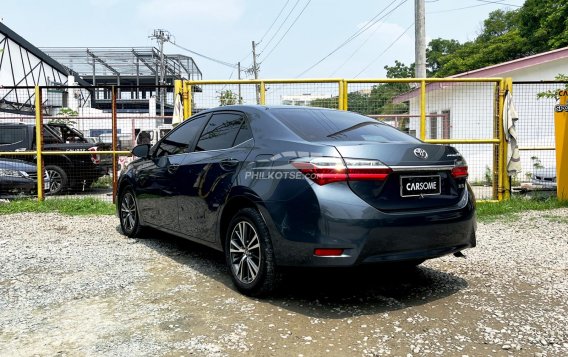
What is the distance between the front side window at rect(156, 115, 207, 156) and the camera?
531 cm

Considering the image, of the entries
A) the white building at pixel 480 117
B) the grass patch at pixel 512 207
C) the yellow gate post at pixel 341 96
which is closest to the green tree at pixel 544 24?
the white building at pixel 480 117

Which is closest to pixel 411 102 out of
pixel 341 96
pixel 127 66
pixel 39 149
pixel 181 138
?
pixel 341 96

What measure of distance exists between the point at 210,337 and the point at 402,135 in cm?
242

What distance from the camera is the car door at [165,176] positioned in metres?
5.26

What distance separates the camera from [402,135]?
4516mm

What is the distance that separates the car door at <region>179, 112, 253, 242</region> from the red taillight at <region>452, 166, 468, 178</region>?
167cm

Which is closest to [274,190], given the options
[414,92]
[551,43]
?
[414,92]

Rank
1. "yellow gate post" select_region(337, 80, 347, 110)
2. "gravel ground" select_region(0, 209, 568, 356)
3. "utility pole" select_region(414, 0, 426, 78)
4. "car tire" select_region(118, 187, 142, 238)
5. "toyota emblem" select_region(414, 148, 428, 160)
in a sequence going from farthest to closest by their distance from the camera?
1. "utility pole" select_region(414, 0, 426, 78)
2. "yellow gate post" select_region(337, 80, 347, 110)
3. "car tire" select_region(118, 187, 142, 238)
4. "toyota emblem" select_region(414, 148, 428, 160)
5. "gravel ground" select_region(0, 209, 568, 356)

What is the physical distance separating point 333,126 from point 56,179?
894cm

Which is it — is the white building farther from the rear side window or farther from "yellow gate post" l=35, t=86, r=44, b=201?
"yellow gate post" l=35, t=86, r=44, b=201

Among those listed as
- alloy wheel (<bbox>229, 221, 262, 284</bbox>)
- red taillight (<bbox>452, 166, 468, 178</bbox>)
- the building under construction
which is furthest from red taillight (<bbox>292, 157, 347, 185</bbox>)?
the building under construction

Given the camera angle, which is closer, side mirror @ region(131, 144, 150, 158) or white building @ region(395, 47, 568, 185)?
side mirror @ region(131, 144, 150, 158)

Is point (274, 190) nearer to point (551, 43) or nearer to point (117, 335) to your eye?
point (117, 335)

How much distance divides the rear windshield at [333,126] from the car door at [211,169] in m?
0.42
